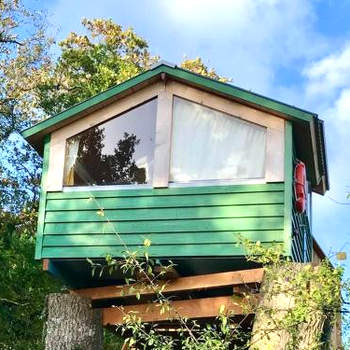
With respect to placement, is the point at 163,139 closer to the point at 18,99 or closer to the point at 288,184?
the point at 288,184

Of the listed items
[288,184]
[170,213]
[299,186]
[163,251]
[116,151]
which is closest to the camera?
[288,184]

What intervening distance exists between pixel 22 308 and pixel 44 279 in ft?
2.46

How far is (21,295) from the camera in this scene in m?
12.0

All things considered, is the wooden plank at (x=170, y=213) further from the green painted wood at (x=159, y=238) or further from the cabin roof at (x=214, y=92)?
the cabin roof at (x=214, y=92)

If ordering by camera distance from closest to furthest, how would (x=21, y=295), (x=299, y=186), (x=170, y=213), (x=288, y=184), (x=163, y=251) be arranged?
1. (x=288, y=184)
2. (x=163, y=251)
3. (x=170, y=213)
4. (x=299, y=186)
5. (x=21, y=295)

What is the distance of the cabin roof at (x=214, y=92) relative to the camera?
7.06 m

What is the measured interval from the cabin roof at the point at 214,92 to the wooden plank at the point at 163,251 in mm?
1363

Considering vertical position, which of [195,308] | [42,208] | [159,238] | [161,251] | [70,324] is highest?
[42,208]

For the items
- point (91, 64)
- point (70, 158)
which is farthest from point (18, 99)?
point (70, 158)

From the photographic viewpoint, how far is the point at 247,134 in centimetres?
725

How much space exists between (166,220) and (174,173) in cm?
54

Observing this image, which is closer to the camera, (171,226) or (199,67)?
(171,226)

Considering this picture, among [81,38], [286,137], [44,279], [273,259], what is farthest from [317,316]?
[81,38]

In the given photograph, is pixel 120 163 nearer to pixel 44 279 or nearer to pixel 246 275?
pixel 246 275
